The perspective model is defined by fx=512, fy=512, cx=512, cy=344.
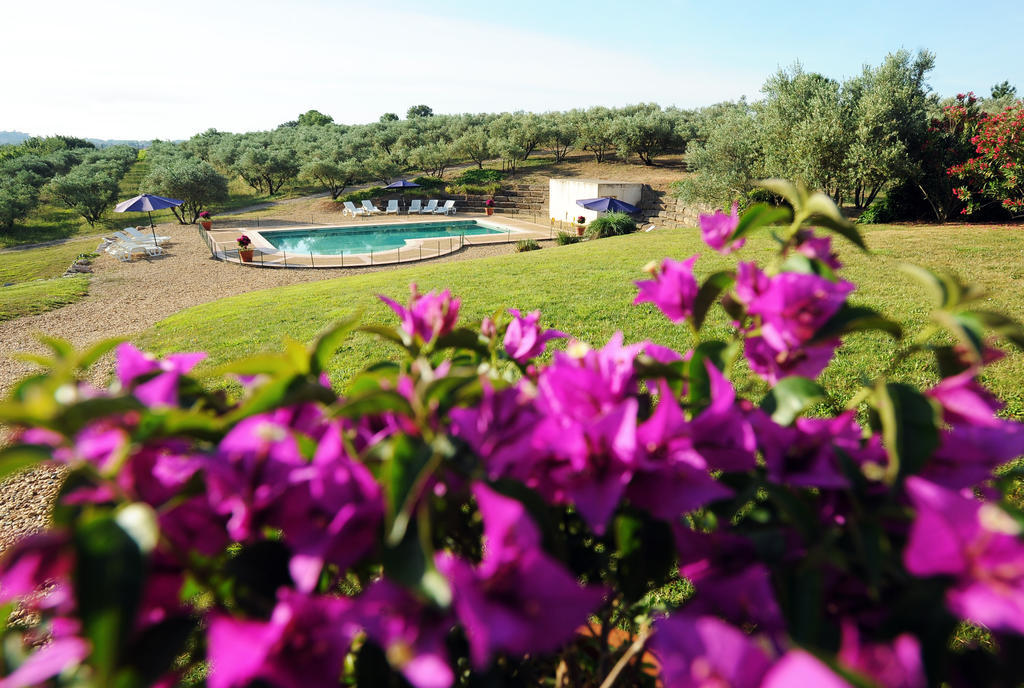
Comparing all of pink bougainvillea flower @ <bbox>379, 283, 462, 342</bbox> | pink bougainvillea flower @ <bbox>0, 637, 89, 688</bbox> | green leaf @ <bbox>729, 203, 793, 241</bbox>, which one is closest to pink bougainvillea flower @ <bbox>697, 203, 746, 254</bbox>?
green leaf @ <bbox>729, 203, 793, 241</bbox>

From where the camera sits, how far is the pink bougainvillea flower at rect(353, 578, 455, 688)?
0.51m

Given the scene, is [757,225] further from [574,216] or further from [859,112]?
[574,216]

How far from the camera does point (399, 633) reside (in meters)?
0.54

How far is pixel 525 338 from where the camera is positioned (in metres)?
1.22

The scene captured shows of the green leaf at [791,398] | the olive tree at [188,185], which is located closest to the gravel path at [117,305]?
the green leaf at [791,398]

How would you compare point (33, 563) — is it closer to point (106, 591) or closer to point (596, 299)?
point (106, 591)

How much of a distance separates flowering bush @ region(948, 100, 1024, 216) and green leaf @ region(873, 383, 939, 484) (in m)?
16.3

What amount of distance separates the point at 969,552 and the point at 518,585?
0.46m

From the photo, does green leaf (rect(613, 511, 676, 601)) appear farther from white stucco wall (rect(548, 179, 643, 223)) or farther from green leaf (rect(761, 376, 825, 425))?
white stucco wall (rect(548, 179, 643, 223))

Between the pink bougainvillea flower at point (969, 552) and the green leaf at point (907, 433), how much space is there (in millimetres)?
74

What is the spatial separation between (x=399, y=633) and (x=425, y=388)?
0.86ft

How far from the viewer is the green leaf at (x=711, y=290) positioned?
0.92m

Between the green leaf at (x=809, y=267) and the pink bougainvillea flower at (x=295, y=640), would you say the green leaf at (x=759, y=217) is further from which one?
the pink bougainvillea flower at (x=295, y=640)

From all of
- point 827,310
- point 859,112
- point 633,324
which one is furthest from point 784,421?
point 859,112
